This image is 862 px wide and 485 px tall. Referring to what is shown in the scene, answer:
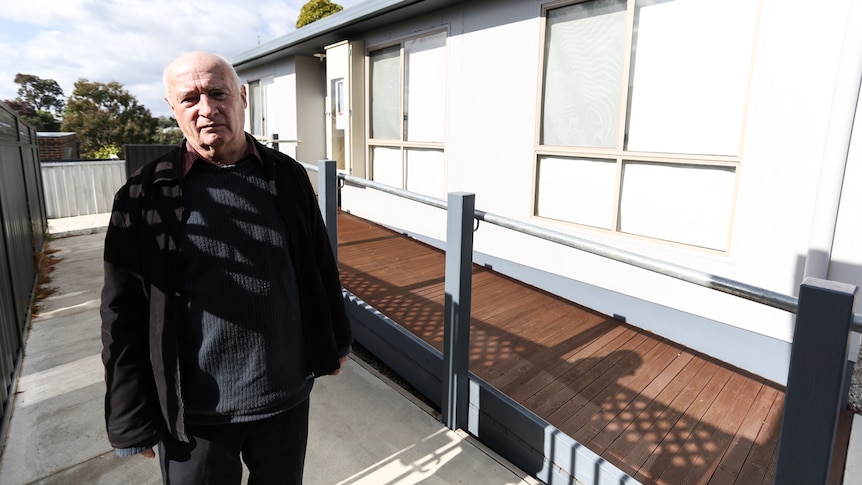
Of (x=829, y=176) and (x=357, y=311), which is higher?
(x=829, y=176)

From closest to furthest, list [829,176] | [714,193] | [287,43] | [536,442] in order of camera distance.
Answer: [536,442] < [829,176] < [714,193] < [287,43]

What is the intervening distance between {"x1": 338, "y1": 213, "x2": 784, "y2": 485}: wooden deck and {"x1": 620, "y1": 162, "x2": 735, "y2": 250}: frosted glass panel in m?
0.75

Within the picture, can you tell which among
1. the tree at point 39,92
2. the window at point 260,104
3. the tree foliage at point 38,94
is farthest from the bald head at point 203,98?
the tree at point 39,92

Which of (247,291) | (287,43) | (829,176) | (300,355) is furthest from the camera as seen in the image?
(287,43)

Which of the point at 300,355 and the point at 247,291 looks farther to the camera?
the point at 300,355

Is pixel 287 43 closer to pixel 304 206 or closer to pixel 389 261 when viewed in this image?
pixel 389 261

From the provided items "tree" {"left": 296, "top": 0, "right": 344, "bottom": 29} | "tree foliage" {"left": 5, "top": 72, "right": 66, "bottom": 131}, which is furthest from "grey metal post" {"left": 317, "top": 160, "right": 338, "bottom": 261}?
"tree foliage" {"left": 5, "top": 72, "right": 66, "bottom": 131}

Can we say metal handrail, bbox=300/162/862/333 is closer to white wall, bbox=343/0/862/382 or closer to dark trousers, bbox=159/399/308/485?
dark trousers, bbox=159/399/308/485

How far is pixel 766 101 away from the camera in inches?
110

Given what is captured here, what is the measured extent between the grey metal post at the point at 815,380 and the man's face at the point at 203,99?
1.46 metres

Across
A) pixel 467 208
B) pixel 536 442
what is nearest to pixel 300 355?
pixel 467 208

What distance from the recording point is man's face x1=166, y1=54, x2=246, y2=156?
1229mm

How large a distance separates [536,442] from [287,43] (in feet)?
23.3

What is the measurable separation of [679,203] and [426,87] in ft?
10.2
